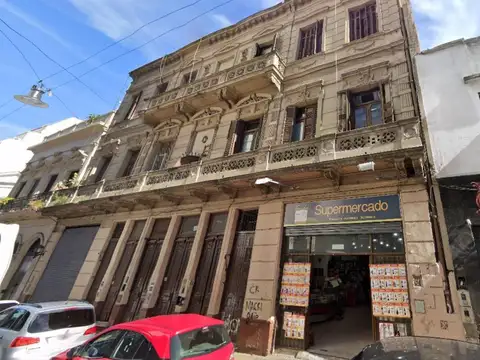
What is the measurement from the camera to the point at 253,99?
1171cm

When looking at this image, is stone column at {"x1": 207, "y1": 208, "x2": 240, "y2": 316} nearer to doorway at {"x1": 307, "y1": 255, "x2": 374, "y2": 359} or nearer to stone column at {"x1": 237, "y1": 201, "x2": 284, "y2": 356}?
stone column at {"x1": 237, "y1": 201, "x2": 284, "y2": 356}

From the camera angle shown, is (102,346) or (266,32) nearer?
(102,346)

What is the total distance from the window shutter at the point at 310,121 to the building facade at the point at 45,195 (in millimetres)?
11760

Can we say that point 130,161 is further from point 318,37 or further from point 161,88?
point 318,37

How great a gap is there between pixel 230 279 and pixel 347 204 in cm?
437

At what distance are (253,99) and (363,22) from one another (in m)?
5.64

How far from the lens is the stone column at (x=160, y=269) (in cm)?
930

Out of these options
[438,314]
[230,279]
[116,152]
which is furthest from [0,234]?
[438,314]

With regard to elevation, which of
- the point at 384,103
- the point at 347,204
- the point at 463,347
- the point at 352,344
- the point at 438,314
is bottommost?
the point at 352,344

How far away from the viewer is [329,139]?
8352 millimetres

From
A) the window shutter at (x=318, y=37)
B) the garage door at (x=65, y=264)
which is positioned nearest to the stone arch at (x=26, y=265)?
the garage door at (x=65, y=264)

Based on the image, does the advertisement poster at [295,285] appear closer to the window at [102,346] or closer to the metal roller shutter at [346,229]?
the metal roller shutter at [346,229]

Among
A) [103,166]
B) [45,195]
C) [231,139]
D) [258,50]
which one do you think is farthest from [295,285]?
[45,195]

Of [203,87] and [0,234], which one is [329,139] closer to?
[203,87]
